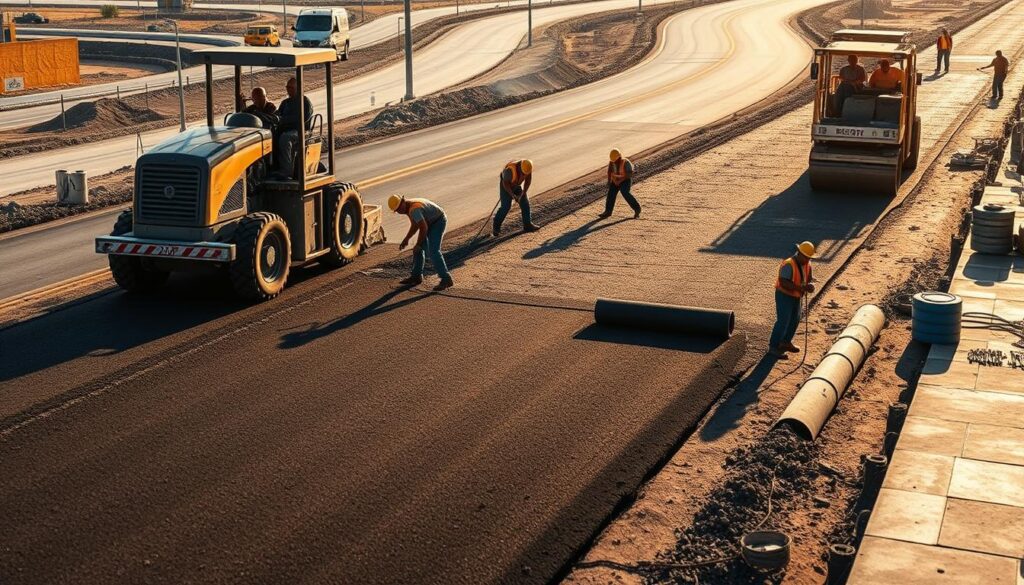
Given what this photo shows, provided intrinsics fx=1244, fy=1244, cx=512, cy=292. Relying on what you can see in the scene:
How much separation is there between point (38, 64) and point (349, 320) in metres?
50.1

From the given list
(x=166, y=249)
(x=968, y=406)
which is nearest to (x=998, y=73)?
(x=968, y=406)

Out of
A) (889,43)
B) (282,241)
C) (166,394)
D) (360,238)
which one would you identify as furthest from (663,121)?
(166,394)

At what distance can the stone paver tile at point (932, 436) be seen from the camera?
39.5 feet

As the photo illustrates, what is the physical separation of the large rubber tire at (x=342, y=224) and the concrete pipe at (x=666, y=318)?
15.8 ft

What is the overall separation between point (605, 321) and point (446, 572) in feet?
22.3

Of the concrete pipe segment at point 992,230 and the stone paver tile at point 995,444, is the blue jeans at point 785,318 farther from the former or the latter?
the concrete pipe segment at point 992,230

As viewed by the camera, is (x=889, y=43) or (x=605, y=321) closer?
(x=605, y=321)

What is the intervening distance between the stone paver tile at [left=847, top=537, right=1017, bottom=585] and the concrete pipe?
5483 mm

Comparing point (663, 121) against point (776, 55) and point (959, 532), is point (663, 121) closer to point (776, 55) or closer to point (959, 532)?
point (776, 55)

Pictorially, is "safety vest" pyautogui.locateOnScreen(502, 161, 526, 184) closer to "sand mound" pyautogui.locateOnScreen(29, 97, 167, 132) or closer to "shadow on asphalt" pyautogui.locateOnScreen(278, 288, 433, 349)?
"shadow on asphalt" pyautogui.locateOnScreen(278, 288, 433, 349)

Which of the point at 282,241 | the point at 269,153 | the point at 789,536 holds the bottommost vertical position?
the point at 789,536

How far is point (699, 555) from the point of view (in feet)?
32.6

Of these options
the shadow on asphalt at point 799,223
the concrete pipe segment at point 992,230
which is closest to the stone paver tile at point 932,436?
the shadow on asphalt at point 799,223

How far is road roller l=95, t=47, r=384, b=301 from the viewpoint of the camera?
16156mm
